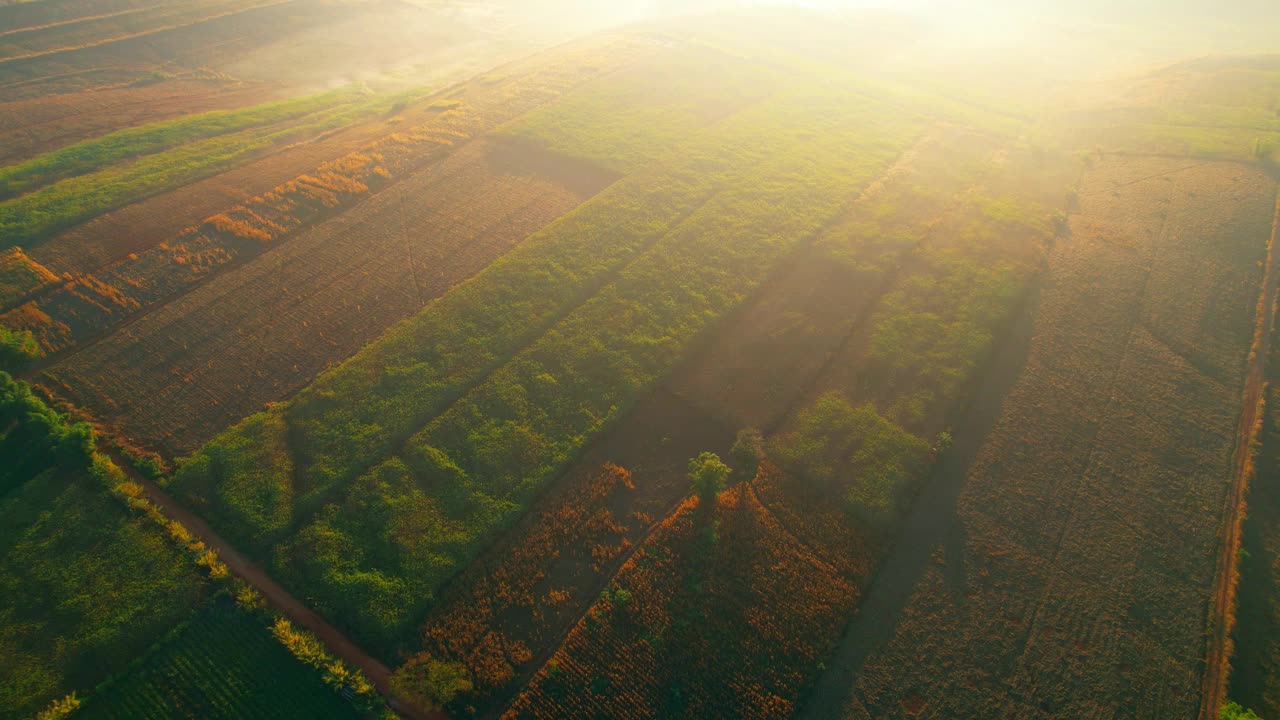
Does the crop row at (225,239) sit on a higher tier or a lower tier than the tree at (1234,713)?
higher

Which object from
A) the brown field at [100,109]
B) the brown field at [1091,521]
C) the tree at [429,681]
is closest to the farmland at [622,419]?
the tree at [429,681]

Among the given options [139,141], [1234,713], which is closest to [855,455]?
[1234,713]

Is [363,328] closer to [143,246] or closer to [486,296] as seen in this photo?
[486,296]

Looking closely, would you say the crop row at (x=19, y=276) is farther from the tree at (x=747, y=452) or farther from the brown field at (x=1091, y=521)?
the brown field at (x=1091, y=521)

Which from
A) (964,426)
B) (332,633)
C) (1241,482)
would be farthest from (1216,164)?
(332,633)

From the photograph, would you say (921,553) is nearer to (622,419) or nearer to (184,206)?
(622,419)
